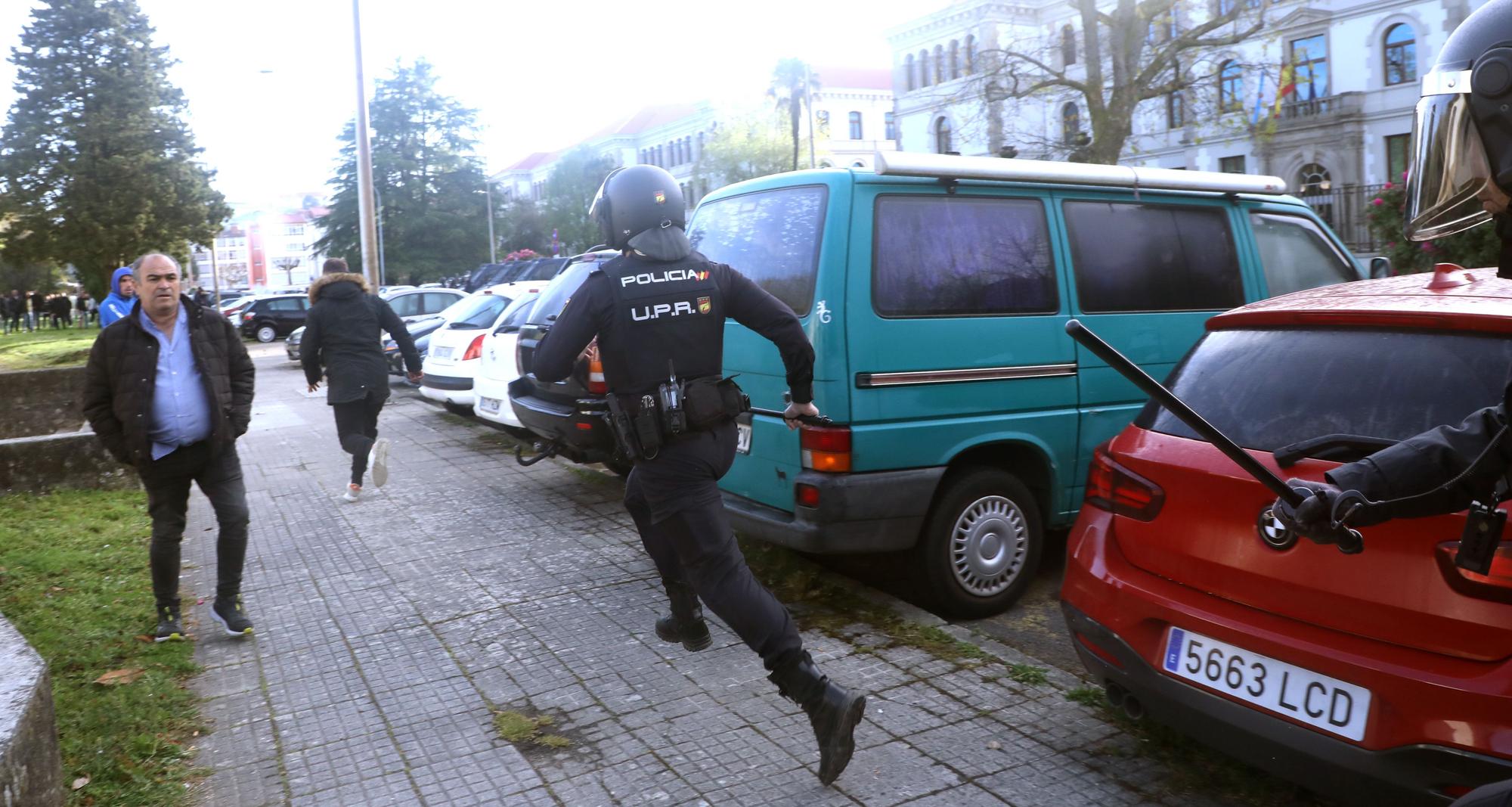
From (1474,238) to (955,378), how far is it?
8.27 m

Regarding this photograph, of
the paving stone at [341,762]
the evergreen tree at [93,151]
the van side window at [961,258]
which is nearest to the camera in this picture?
the paving stone at [341,762]

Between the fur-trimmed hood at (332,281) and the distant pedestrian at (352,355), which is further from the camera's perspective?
the fur-trimmed hood at (332,281)

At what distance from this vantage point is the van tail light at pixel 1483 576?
2533 millimetres

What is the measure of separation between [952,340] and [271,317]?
3406cm

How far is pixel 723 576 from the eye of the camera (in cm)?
374

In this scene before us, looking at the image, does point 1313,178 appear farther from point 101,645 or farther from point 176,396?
point 101,645

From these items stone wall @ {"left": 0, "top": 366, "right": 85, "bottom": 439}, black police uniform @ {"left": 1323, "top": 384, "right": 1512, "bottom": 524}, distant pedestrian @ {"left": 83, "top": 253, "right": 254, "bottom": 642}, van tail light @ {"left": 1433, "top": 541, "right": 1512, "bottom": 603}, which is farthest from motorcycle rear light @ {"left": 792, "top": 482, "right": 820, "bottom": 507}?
stone wall @ {"left": 0, "top": 366, "right": 85, "bottom": 439}

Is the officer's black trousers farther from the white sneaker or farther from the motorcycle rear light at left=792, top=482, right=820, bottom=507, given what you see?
the white sneaker

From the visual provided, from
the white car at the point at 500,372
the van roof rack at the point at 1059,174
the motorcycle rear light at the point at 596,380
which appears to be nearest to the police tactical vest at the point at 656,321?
the van roof rack at the point at 1059,174

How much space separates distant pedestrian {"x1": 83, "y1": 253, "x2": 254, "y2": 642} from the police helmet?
2.37 meters

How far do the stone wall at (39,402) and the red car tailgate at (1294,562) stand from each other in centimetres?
1194

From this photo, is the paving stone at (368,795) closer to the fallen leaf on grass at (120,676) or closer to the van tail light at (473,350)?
the fallen leaf on grass at (120,676)

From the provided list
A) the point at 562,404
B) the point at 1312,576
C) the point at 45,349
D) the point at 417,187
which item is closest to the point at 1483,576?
the point at 1312,576

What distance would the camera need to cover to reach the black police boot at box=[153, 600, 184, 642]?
5.24 m
